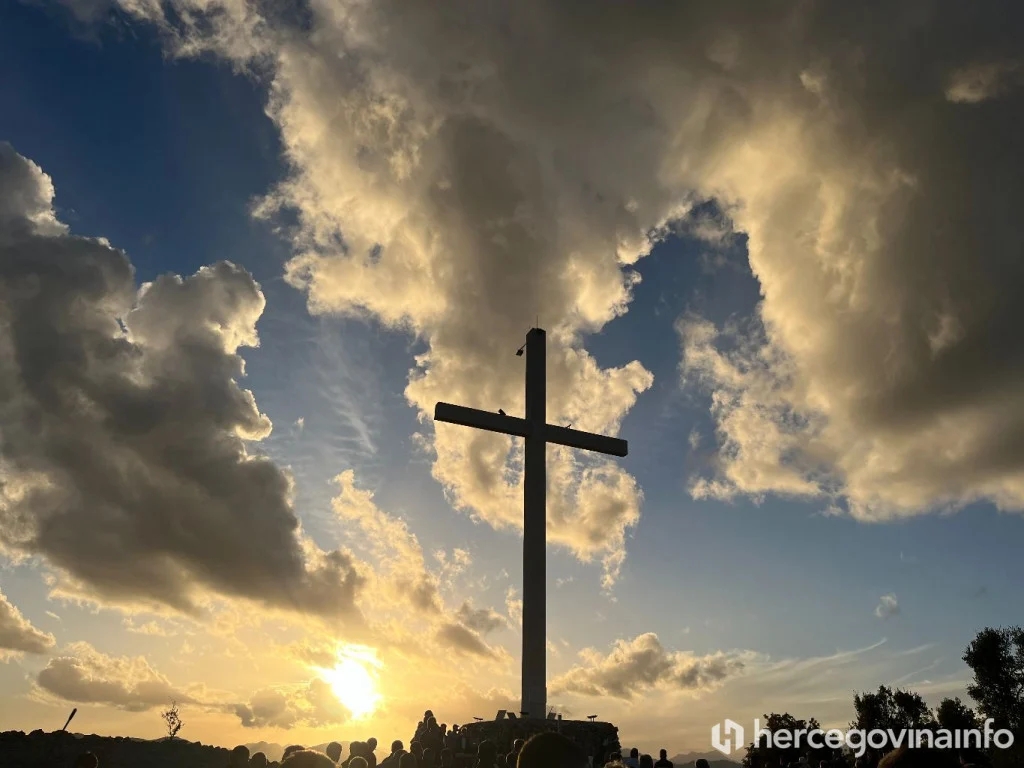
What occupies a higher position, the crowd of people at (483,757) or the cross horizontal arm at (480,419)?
the cross horizontal arm at (480,419)

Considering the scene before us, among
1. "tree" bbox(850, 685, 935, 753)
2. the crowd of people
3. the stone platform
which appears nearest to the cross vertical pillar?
the stone platform

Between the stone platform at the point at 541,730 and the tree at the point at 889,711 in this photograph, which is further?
the tree at the point at 889,711

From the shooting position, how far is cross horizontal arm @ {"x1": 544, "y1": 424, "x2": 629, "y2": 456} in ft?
95.5

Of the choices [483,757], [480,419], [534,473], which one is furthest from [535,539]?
[483,757]

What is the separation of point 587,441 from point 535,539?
4.87m

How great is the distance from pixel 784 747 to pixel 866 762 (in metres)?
26.6

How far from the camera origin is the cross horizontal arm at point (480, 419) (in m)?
27.5

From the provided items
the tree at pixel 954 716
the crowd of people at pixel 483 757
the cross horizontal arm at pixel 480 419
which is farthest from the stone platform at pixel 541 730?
the tree at pixel 954 716

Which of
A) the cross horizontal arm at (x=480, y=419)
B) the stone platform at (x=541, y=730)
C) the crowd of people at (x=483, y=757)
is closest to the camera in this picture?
the crowd of people at (x=483, y=757)

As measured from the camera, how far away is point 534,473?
91.6 feet

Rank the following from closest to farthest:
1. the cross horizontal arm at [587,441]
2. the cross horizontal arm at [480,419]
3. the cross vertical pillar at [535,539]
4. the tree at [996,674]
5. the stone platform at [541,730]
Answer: the stone platform at [541,730] < the cross vertical pillar at [535,539] < the cross horizontal arm at [480,419] < the cross horizontal arm at [587,441] < the tree at [996,674]

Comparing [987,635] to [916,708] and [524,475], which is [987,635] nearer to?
[916,708]

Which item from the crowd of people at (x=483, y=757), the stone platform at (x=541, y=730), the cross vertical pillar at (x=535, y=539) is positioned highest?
the cross vertical pillar at (x=535, y=539)

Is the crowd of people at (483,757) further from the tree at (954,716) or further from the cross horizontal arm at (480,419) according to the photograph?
the tree at (954,716)
